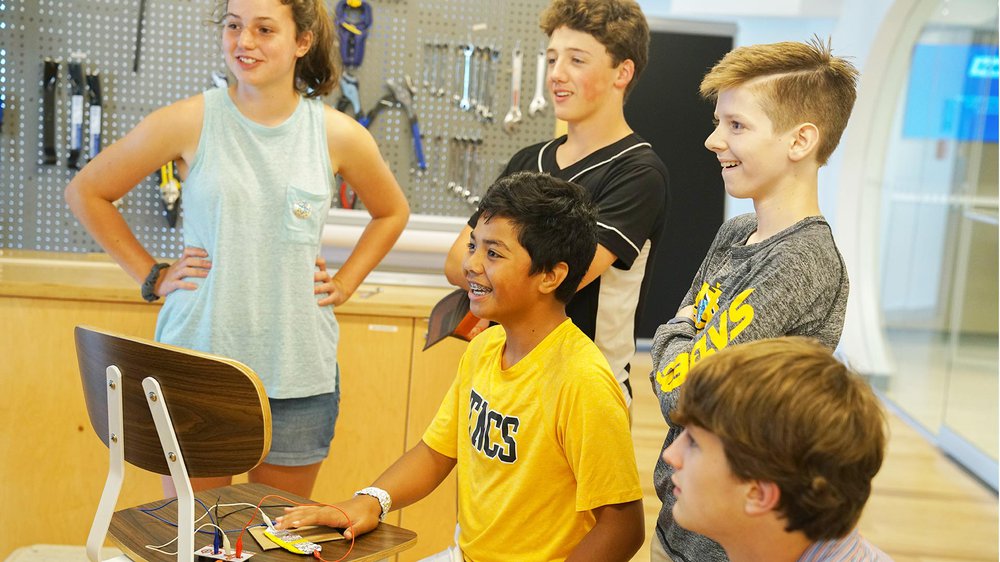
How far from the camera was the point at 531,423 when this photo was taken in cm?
160

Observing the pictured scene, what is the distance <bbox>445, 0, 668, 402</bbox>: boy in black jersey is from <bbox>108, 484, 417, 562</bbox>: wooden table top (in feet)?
1.93

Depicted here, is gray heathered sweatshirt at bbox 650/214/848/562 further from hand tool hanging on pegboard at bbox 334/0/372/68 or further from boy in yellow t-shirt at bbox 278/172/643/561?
hand tool hanging on pegboard at bbox 334/0/372/68

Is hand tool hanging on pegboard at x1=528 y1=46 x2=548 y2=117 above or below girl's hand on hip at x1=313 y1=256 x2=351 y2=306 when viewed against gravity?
above

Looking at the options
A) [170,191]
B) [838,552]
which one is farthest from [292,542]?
[170,191]

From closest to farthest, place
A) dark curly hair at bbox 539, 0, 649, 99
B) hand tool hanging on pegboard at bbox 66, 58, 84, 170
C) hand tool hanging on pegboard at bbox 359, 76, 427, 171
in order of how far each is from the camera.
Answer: dark curly hair at bbox 539, 0, 649, 99
hand tool hanging on pegboard at bbox 66, 58, 84, 170
hand tool hanging on pegboard at bbox 359, 76, 427, 171

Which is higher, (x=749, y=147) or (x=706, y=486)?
(x=749, y=147)

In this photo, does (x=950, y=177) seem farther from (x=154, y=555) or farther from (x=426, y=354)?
(x=154, y=555)

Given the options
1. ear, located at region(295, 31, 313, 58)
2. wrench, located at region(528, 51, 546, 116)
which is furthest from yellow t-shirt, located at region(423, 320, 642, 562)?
wrench, located at region(528, 51, 546, 116)

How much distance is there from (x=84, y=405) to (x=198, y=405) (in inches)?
62.0

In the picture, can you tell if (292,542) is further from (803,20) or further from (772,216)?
(803,20)

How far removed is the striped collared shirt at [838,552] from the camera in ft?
3.88

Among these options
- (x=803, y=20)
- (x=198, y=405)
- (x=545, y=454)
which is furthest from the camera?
(x=803, y=20)

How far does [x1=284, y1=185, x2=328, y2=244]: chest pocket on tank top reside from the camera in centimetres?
206

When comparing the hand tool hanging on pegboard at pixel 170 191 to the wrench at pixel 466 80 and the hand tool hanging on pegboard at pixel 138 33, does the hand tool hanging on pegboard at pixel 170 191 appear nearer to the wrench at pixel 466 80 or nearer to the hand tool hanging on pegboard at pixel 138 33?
the hand tool hanging on pegboard at pixel 138 33
